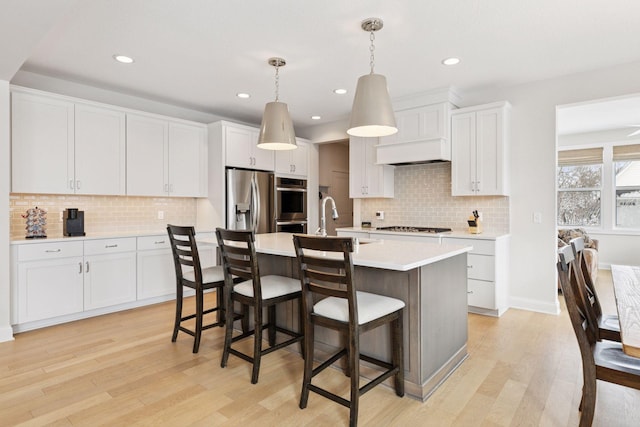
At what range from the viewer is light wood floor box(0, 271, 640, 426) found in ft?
6.51

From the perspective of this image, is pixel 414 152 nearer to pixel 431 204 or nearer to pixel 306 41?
pixel 431 204

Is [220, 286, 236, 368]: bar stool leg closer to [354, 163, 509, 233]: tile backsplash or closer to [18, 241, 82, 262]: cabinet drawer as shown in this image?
[18, 241, 82, 262]: cabinet drawer

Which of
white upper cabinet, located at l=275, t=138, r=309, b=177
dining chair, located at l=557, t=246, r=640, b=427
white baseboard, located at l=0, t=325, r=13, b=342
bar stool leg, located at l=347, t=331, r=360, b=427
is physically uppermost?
white upper cabinet, located at l=275, t=138, r=309, b=177

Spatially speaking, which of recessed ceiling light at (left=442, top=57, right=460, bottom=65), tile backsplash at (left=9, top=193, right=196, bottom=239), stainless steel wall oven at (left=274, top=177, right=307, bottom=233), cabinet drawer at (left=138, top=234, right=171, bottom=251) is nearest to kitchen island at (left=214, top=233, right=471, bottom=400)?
recessed ceiling light at (left=442, top=57, right=460, bottom=65)

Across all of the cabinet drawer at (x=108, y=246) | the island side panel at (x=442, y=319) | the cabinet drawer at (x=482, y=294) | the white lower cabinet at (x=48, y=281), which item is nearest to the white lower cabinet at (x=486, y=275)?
the cabinet drawer at (x=482, y=294)

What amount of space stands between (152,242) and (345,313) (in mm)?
3084

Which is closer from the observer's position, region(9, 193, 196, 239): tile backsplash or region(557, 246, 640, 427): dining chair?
region(557, 246, 640, 427): dining chair

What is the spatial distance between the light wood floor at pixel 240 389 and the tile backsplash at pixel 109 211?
1.28m

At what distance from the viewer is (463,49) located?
Answer: 124 inches

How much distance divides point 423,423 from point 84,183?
389 cm

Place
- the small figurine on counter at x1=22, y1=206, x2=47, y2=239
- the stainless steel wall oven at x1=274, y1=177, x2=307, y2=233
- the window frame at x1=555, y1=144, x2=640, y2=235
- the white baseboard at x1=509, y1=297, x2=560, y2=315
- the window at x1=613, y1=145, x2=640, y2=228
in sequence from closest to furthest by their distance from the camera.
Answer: the small figurine on counter at x1=22, y1=206, x2=47, y2=239
the white baseboard at x1=509, y1=297, x2=560, y2=315
the stainless steel wall oven at x1=274, y1=177, x2=307, y2=233
the window at x1=613, y1=145, x2=640, y2=228
the window frame at x1=555, y1=144, x2=640, y2=235

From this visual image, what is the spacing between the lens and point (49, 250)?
3.47 metres

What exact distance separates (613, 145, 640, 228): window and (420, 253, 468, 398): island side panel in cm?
570

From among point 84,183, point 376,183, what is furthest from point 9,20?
point 376,183
